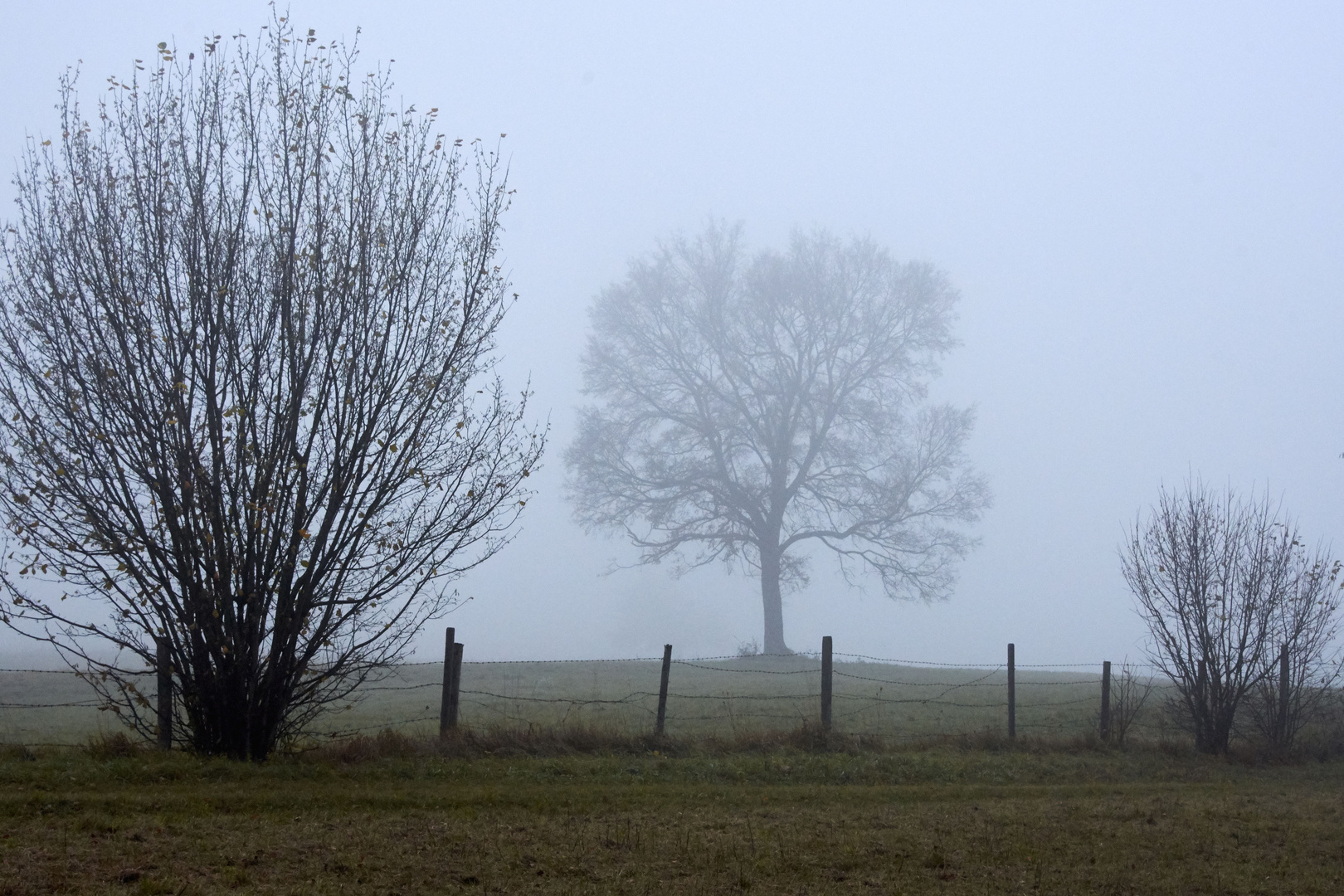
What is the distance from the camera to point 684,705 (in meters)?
18.4

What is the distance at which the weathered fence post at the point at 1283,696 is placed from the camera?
643 inches

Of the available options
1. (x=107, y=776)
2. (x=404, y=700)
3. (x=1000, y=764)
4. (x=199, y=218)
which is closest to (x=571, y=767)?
(x=107, y=776)

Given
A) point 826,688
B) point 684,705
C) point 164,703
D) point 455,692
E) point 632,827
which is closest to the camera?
point 632,827

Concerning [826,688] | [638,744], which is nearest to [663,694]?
[638,744]

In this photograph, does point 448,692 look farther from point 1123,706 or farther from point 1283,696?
point 1283,696

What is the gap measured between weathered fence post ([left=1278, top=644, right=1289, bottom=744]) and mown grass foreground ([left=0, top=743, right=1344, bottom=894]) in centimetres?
334

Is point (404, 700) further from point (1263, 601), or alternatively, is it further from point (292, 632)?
point (1263, 601)

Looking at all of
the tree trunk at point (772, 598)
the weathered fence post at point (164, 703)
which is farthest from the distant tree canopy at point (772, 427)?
the weathered fence post at point (164, 703)

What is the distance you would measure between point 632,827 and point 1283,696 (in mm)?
12914

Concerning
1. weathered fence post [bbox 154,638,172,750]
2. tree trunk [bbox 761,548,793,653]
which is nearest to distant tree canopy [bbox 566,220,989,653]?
tree trunk [bbox 761,548,793,653]

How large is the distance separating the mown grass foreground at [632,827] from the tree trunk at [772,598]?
18.3 meters

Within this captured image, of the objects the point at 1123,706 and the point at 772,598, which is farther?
the point at 772,598

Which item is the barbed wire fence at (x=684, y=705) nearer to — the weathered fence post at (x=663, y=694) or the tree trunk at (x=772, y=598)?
the weathered fence post at (x=663, y=694)

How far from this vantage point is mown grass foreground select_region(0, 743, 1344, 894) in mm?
7004
